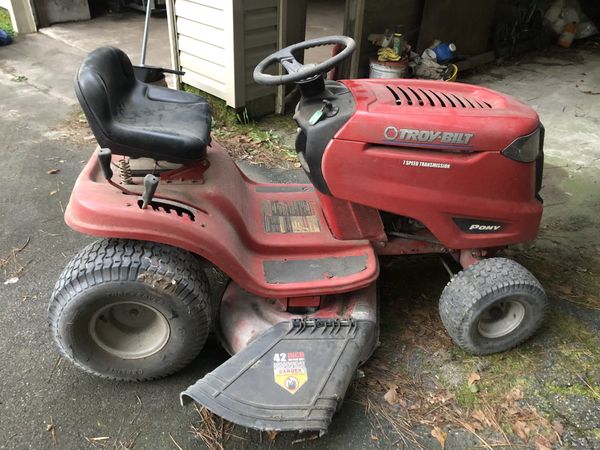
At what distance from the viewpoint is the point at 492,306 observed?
2.23 meters

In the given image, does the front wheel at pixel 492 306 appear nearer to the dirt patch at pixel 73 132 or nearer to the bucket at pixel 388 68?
the bucket at pixel 388 68

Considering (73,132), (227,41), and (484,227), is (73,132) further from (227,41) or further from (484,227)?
(484,227)

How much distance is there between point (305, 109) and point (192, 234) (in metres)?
0.74

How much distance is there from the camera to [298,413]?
186 cm

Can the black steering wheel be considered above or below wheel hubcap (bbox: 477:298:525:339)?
above

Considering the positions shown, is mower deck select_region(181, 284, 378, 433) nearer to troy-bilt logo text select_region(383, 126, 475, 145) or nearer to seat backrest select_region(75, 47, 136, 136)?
troy-bilt logo text select_region(383, 126, 475, 145)

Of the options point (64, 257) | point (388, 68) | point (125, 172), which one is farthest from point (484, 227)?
point (388, 68)

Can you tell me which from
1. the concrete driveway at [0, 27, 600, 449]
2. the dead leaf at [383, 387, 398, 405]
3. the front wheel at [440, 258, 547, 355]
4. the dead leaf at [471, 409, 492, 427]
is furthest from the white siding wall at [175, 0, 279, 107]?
the dead leaf at [471, 409, 492, 427]

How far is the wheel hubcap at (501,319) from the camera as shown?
2336mm

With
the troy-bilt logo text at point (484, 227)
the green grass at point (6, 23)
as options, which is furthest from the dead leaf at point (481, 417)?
the green grass at point (6, 23)

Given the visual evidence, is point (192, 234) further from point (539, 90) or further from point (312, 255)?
point (539, 90)

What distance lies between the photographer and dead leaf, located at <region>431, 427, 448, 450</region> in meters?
2.03

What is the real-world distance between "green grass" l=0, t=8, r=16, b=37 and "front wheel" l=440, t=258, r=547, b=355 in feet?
24.1

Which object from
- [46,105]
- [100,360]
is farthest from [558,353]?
[46,105]
